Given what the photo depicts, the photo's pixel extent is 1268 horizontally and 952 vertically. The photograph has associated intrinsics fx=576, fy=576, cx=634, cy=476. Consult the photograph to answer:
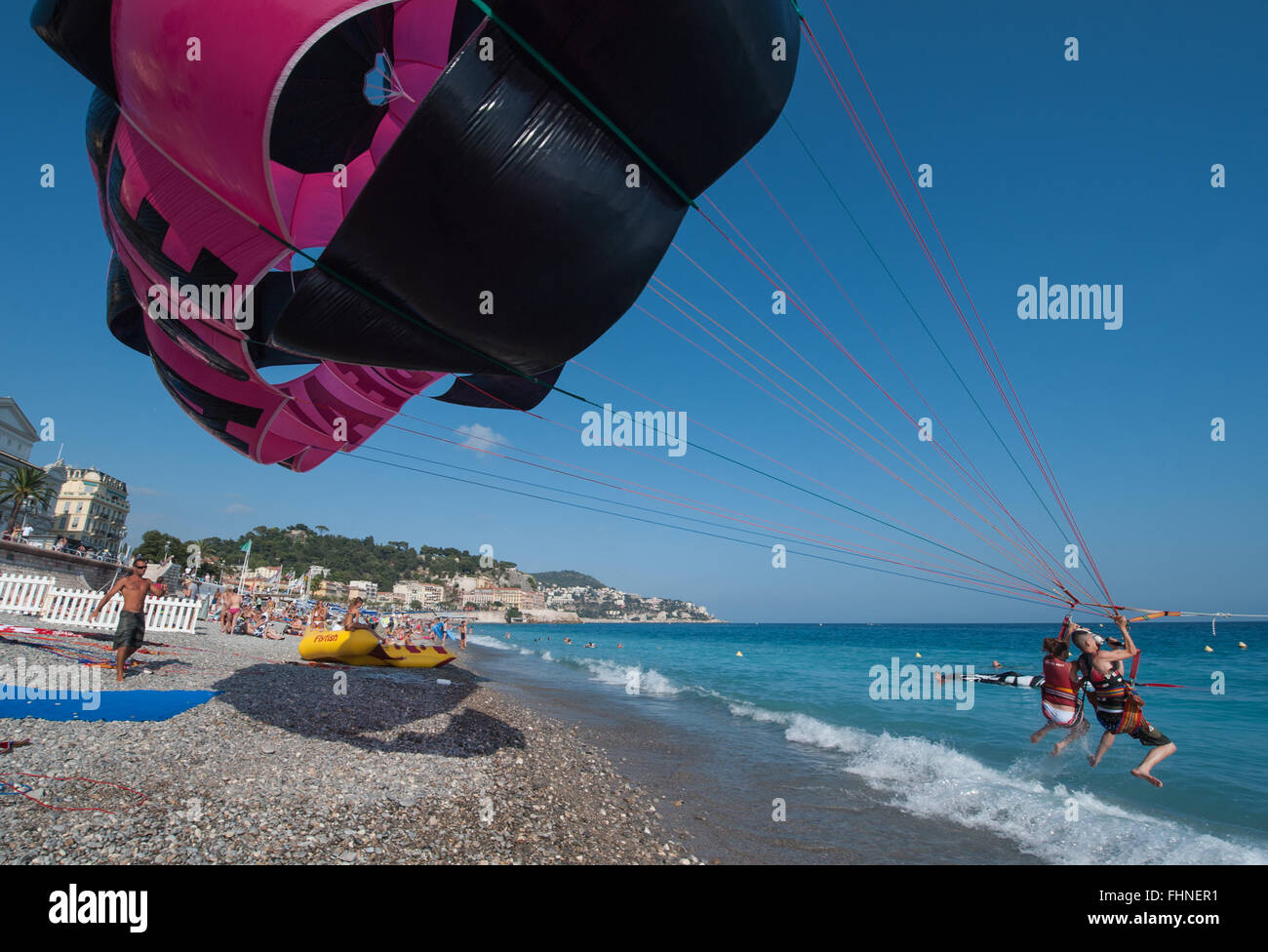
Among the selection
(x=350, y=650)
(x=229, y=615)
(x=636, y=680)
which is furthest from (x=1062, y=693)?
(x=229, y=615)

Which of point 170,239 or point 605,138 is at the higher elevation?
point 605,138

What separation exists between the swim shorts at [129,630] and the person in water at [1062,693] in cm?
1307

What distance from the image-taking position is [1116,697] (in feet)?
21.0

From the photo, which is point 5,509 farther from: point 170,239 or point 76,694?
point 170,239

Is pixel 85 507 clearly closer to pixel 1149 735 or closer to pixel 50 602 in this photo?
pixel 50 602

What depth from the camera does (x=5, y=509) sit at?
5469cm

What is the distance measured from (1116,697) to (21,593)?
23.5 metres

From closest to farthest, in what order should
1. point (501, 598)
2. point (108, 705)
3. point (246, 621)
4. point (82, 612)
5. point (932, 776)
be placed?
1. point (108, 705)
2. point (932, 776)
3. point (82, 612)
4. point (246, 621)
5. point (501, 598)

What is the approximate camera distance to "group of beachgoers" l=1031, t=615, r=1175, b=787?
6285 millimetres

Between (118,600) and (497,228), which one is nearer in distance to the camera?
(497,228)
